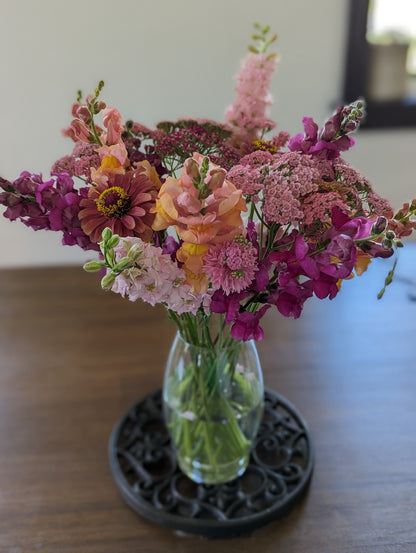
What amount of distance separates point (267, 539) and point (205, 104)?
1.42 meters

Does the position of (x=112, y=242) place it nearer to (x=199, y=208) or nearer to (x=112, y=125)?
(x=199, y=208)

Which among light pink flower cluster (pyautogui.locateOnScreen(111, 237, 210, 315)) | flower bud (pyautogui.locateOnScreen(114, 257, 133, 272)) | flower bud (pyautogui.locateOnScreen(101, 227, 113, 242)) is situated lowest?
light pink flower cluster (pyautogui.locateOnScreen(111, 237, 210, 315))

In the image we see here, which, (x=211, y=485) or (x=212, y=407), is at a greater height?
(x=212, y=407)

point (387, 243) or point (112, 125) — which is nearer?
point (387, 243)

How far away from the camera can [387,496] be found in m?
0.76

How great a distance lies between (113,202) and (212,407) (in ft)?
1.18

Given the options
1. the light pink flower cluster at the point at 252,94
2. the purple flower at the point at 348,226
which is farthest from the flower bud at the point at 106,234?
the light pink flower cluster at the point at 252,94

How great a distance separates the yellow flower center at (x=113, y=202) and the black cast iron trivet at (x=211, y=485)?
43 cm

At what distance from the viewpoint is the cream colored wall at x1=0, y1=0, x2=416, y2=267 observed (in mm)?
1606

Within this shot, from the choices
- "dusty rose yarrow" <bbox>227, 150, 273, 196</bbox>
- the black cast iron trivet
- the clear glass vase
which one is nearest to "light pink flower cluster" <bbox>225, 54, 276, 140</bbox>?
"dusty rose yarrow" <bbox>227, 150, 273, 196</bbox>

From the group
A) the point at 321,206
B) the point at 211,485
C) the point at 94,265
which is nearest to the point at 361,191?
the point at 321,206

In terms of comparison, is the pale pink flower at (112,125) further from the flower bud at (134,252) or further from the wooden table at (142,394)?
the wooden table at (142,394)

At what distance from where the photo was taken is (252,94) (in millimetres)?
736

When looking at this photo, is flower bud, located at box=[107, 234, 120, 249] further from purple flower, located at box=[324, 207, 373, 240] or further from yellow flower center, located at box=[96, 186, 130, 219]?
purple flower, located at box=[324, 207, 373, 240]
